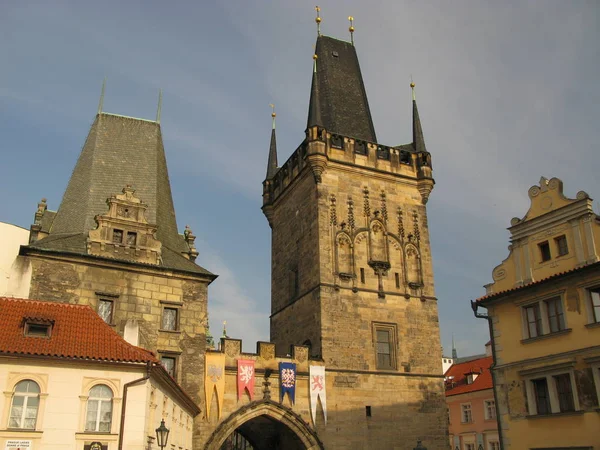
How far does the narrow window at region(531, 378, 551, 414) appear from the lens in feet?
56.2

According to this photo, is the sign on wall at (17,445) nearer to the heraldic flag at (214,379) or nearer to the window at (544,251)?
the heraldic flag at (214,379)

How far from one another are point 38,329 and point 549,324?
43.4 feet

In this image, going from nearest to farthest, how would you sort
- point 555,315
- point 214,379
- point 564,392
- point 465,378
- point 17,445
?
point 17,445, point 564,392, point 555,315, point 214,379, point 465,378

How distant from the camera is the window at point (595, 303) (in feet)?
52.9

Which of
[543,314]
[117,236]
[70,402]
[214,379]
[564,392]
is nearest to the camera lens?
[70,402]

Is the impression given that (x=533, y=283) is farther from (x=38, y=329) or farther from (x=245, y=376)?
(x=38, y=329)

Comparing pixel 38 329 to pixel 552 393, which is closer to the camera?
pixel 38 329

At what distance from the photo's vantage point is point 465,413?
3481 cm

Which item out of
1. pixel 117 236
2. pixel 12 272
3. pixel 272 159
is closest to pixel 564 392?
pixel 117 236

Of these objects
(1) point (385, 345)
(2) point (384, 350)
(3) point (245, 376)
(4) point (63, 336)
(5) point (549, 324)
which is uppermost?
(1) point (385, 345)

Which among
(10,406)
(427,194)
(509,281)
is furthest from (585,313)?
(10,406)

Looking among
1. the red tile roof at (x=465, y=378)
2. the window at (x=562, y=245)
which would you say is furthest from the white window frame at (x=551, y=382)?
the red tile roof at (x=465, y=378)

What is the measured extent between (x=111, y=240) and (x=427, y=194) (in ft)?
44.6

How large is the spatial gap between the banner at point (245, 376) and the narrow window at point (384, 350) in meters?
5.16
